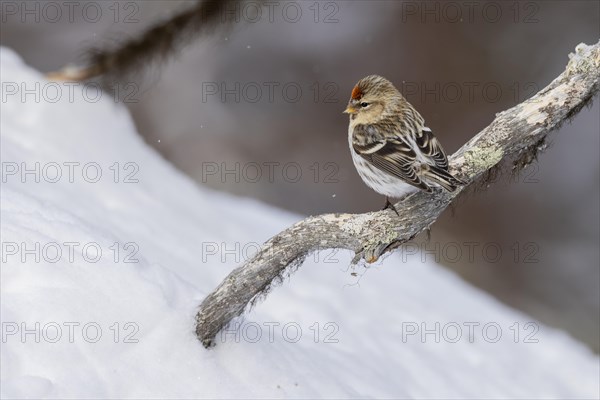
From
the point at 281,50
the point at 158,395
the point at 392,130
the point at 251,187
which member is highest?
the point at 392,130

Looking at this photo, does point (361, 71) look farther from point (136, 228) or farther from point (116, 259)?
point (116, 259)

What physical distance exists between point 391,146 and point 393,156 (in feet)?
0.31

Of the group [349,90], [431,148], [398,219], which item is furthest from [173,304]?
[349,90]

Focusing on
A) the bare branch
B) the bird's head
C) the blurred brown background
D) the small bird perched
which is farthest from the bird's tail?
the blurred brown background

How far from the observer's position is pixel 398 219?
3363 mm

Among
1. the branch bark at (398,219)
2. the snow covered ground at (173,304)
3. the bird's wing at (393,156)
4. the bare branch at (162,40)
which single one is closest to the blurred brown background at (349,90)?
→ the snow covered ground at (173,304)

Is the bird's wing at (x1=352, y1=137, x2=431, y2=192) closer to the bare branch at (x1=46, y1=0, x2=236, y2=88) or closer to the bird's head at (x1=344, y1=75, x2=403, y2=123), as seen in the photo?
the bird's head at (x1=344, y1=75, x2=403, y2=123)

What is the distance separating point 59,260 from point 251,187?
20.4 ft

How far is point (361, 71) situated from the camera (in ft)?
32.9

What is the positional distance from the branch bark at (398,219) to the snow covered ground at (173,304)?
10.1 inches

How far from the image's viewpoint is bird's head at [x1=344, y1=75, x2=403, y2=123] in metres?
4.06

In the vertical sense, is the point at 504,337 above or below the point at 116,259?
below

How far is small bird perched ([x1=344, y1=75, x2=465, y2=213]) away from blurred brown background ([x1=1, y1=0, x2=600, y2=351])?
5.40 metres

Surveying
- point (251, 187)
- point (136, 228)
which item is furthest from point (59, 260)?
point (251, 187)
